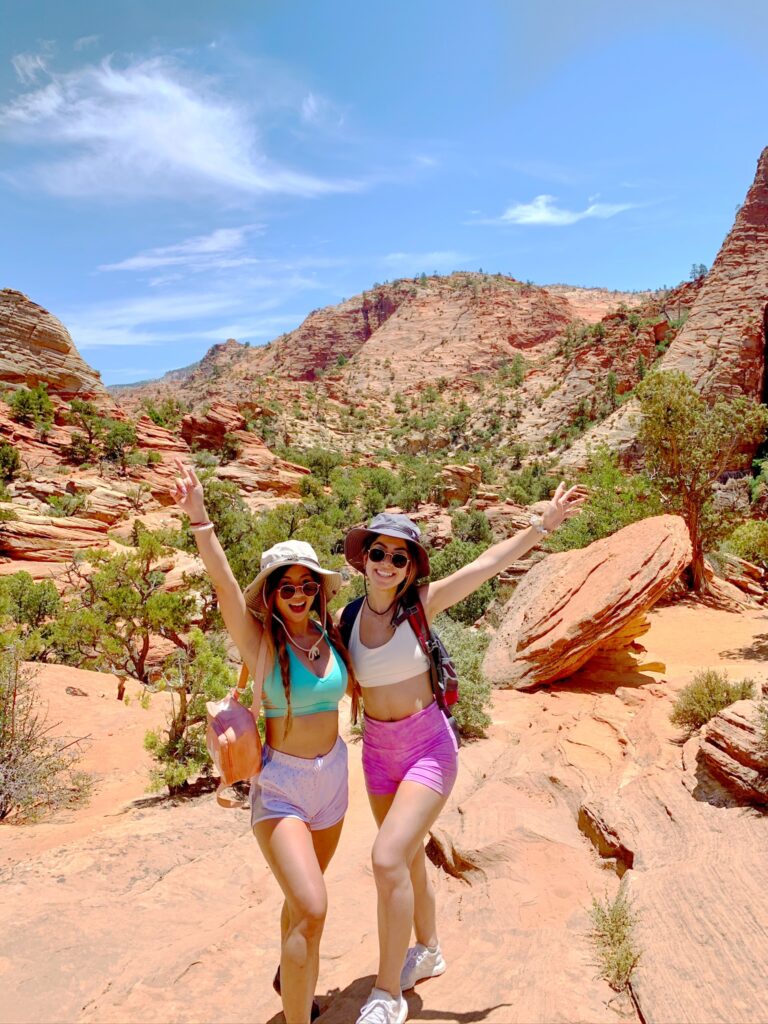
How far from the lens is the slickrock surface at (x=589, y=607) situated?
7.35m

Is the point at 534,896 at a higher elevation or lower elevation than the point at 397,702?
lower

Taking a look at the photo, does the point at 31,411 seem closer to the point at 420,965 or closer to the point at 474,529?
the point at 474,529

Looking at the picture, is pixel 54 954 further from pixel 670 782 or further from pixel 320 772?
pixel 670 782

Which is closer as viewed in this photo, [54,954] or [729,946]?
[729,946]

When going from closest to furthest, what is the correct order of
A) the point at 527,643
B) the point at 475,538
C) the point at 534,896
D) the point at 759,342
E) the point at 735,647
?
the point at 534,896 < the point at 527,643 < the point at 735,647 < the point at 475,538 < the point at 759,342

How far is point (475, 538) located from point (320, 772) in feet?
62.9

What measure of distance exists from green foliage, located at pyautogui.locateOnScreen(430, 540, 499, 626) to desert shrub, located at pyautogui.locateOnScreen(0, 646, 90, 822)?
7.30 metres

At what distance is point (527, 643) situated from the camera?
792cm

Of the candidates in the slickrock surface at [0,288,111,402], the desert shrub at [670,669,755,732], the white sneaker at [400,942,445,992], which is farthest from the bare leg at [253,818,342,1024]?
the slickrock surface at [0,288,111,402]

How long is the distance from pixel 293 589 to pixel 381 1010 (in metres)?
1.51

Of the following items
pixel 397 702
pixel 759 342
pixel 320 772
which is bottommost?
pixel 320 772

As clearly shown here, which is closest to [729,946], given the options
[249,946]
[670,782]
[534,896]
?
[534,896]

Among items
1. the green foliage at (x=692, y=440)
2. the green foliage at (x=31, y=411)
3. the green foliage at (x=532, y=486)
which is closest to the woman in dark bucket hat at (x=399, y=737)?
the green foliage at (x=692, y=440)

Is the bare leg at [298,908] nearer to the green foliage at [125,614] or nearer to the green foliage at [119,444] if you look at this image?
the green foliage at [125,614]
